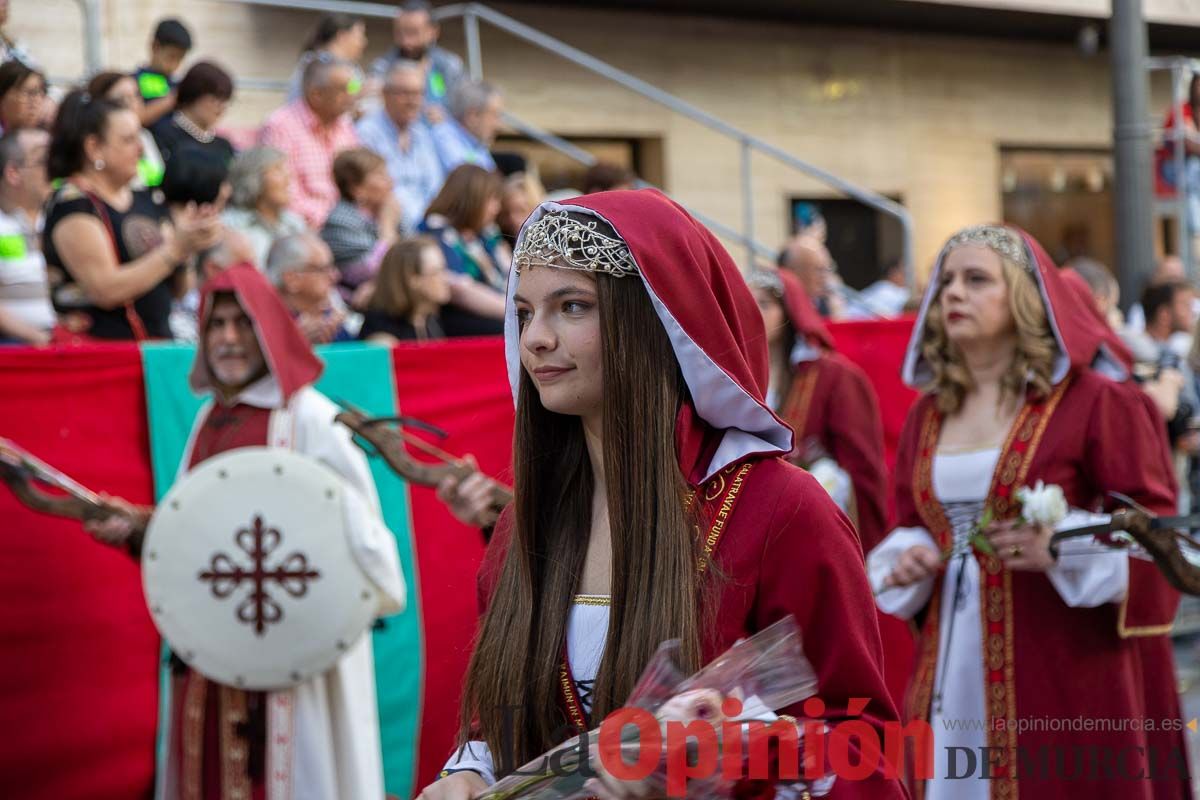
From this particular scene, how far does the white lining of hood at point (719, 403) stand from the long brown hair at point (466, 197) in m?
4.74

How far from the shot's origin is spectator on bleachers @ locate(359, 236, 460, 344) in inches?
258

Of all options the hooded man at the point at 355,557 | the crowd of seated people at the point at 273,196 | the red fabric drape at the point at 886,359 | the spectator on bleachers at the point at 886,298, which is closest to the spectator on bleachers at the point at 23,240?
the crowd of seated people at the point at 273,196

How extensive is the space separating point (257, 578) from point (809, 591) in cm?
262

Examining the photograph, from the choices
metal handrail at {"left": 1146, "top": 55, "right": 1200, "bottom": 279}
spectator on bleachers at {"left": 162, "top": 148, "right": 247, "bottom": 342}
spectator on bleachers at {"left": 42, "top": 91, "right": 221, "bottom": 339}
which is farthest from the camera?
metal handrail at {"left": 1146, "top": 55, "right": 1200, "bottom": 279}

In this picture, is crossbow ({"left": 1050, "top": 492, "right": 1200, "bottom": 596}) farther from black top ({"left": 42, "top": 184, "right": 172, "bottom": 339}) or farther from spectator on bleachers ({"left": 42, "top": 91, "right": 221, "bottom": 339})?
black top ({"left": 42, "top": 184, "right": 172, "bottom": 339})

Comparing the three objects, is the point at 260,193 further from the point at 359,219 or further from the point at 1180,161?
the point at 1180,161

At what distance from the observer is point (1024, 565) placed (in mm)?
4363

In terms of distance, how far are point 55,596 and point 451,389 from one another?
1.72 meters

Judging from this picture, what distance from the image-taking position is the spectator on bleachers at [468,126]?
28.9ft

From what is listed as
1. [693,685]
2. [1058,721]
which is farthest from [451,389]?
[693,685]

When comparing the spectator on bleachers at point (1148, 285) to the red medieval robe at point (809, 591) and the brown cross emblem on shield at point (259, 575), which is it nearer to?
the brown cross emblem on shield at point (259, 575)

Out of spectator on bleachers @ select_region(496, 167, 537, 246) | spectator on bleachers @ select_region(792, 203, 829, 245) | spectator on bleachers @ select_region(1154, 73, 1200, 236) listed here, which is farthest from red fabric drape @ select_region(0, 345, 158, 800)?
spectator on bleachers @ select_region(792, 203, 829, 245)

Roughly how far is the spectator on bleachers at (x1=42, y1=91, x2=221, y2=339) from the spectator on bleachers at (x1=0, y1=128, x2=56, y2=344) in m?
0.16

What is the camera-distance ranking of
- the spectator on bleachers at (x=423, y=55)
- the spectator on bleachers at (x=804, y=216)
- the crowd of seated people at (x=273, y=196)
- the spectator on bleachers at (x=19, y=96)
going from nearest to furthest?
the crowd of seated people at (x=273, y=196) < the spectator on bleachers at (x=19, y=96) < the spectator on bleachers at (x=423, y=55) < the spectator on bleachers at (x=804, y=216)
